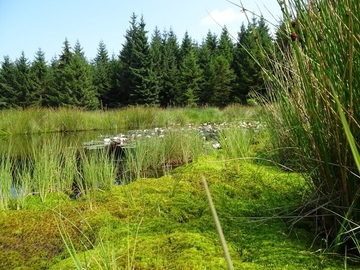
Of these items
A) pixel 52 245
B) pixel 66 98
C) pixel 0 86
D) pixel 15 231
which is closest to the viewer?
pixel 52 245

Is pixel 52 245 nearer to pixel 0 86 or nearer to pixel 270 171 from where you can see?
pixel 270 171

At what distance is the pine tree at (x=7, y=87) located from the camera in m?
32.3

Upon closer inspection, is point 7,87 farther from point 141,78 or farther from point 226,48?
point 226,48

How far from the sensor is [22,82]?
3231 centimetres

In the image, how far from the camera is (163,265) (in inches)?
42.3

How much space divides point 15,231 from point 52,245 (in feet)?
0.99

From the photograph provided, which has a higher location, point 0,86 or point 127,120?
point 0,86

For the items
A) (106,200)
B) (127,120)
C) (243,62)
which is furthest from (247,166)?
(243,62)

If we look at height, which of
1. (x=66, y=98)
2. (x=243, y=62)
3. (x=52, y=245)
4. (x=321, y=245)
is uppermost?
(x=243, y=62)

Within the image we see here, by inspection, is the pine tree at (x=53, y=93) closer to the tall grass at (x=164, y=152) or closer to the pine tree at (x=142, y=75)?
the pine tree at (x=142, y=75)

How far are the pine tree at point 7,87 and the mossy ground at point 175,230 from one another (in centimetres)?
3427

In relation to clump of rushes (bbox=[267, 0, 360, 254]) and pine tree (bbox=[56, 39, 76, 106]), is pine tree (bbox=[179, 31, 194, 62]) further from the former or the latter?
clump of rushes (bbox=[267, 0, 360, 254])

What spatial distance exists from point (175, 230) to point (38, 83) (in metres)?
34.5

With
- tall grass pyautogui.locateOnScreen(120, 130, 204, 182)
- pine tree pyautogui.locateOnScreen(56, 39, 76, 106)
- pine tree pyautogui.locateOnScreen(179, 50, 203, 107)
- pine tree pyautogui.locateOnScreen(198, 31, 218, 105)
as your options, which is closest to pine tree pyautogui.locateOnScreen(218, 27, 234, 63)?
pine tree pyautogui.locateOnScreen(198, 31, 218, 105)
